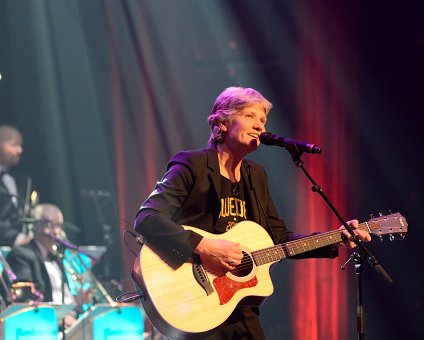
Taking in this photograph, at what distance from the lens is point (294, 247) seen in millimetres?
3873

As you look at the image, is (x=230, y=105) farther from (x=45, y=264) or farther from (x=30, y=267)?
(x=45, y=264)

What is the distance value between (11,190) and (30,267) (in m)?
1.07

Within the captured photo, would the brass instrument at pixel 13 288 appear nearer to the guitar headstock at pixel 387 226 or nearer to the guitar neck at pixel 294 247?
the guitar neck at pixel 294 247

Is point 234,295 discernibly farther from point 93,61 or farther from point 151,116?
point 93,61

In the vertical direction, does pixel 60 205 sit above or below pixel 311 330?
above

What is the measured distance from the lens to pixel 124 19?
8.23 metres

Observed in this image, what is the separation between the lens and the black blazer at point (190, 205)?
3.55 meters

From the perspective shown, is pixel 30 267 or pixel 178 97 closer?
pixel 30 267

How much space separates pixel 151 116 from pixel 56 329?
2772 millimetres

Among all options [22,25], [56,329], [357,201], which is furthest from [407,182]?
[22,25]

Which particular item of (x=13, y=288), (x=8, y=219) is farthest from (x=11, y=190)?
(x=13, y=288)

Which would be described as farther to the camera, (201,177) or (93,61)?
(93,61)

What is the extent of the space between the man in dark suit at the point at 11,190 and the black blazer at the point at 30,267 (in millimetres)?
309

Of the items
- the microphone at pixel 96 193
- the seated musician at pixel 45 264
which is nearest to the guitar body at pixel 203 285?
the seated musician at pixel 45 264
